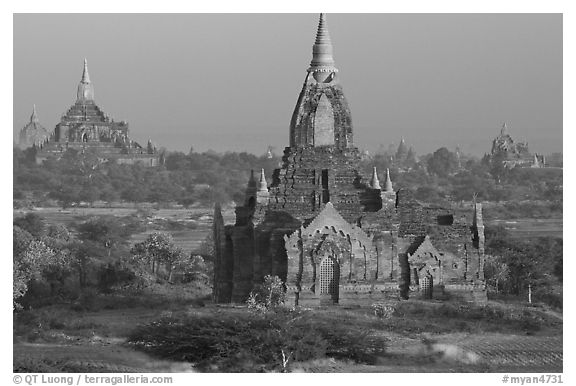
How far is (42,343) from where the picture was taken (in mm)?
47656

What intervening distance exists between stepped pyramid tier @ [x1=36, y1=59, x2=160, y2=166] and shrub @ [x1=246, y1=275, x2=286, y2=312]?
3204 inches

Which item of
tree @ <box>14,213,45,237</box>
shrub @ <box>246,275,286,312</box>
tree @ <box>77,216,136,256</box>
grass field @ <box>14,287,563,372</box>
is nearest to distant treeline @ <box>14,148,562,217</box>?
tree @ <box>77,216,136,256</box>

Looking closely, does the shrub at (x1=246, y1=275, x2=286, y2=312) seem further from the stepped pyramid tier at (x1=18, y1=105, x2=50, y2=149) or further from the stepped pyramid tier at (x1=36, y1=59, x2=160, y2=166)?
the stepped pyramid tier at (x1=18, y1=105, x2=50, y2=149)

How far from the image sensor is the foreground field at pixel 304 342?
44.7 meters

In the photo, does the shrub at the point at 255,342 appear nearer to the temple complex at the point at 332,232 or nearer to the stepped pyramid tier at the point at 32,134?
the temple complex at the point at 332,232

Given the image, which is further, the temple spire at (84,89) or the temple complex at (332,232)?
the temple spire at (84,89)

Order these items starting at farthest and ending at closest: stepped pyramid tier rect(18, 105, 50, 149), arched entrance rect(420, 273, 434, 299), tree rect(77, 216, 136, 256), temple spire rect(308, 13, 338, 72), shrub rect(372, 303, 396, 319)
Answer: stepped pyramid tier rect(18, 105, 50, 149)
tree rect(77, 216, 136, 256)
temple spire rect(308, 13, 338, 72)
arched entrance rect(420, 273, 434, 299)
shrub rect(372, 303, 396, 319)

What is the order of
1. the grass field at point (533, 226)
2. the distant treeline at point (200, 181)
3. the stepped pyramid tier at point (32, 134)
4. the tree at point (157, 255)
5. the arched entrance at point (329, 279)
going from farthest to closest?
the stepped pyramid tier at point (32, 134), the distant treeline at point (200, 181), the grass field at point (533, 226), the tree at point (157, 255), the arched entrance at point (329, 279)

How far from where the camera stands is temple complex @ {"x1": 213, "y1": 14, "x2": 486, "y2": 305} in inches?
2039

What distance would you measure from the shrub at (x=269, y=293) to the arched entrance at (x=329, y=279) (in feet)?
3.46

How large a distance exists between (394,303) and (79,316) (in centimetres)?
793

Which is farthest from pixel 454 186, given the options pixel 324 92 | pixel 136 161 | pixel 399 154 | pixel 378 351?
pixel 378 351

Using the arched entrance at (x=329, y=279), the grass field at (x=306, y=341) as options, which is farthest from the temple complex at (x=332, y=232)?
the grass field at (x=306, y=341)

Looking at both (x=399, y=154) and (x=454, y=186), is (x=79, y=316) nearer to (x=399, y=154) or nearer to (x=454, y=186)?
(x=454, y=186)
